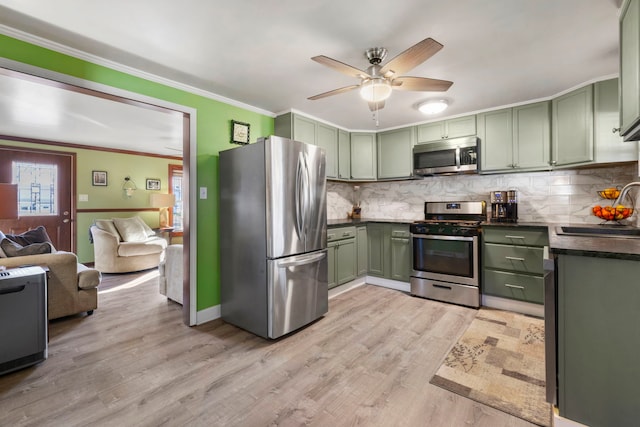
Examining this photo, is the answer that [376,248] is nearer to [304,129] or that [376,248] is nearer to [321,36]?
[304,129]

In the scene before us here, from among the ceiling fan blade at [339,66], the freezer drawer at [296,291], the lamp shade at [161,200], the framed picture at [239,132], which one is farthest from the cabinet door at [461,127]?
the lamp shade at [161,200]

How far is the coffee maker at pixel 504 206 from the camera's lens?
3416 mm

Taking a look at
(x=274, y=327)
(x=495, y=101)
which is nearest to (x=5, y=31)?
(x=274, y=327)

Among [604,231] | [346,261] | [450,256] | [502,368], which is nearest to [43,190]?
[346,261]

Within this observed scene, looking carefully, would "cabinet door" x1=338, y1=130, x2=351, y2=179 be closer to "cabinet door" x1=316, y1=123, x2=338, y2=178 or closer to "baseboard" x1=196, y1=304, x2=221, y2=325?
"cabinet door" x1=316, y1=123, x2=338, y2=178

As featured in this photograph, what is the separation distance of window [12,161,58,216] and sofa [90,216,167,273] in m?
0.92

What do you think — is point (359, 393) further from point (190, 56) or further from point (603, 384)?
point (190, 56)

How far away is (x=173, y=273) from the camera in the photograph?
3.38 metres

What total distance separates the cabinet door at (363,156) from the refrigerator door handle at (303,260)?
1.80m

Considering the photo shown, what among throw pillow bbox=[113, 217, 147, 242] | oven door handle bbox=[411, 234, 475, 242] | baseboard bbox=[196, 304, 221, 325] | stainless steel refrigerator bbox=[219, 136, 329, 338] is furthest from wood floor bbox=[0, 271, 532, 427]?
throw pillow bbox=[113, 217, 147, 242]

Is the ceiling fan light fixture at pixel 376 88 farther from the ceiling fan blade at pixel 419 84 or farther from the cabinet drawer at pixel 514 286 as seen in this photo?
A: the cabinet drawer at pixel 514 286

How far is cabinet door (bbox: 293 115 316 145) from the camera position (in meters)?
3.48

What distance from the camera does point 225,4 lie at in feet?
5.47

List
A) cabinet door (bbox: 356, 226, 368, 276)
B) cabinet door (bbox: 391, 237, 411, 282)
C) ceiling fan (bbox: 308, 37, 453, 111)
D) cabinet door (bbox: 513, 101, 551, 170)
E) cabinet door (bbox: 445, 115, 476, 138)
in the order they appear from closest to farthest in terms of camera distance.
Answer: ceiling fan (bbox: 308, 37, 453, 111) < cabinet door (bbox: 513, 101, 551, 170) < cabinet door (bbox: 445, 115, 476, 138) < cabinet door (bbox: 391, 237, 411, 282) < cabinet door (bbox: 356, 226, 368, 276)
